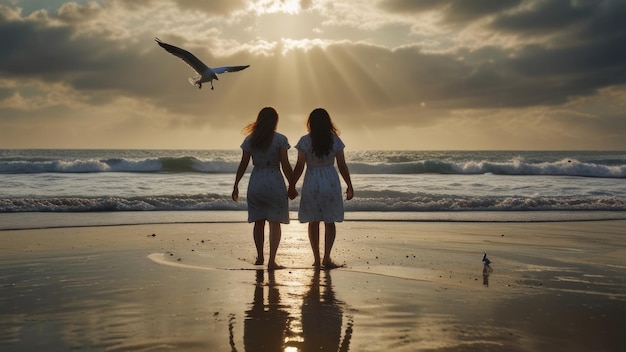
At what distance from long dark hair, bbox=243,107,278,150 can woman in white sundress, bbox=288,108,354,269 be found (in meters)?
0.35

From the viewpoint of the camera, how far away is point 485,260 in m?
6.90

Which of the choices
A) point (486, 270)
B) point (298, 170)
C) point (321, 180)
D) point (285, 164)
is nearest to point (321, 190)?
point (321, 180)

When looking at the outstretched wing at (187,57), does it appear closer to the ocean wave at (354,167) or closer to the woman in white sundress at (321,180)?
the woman in white sundress at (321,180)

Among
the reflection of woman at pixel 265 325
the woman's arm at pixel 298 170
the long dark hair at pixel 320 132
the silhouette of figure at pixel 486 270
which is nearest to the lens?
the reflection of woman at pixel 265 325

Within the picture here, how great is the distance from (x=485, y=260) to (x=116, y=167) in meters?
36.5

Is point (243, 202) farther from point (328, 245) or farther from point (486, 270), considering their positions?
point (486, 270)

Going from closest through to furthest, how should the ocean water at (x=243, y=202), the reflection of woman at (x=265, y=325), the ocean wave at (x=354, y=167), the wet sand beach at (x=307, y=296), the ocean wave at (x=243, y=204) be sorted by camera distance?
the reflection of woman at (x=265, y=325)
the wet sand beach at (x=307, y=296)
the ocean water at (x=243, y=202)
the ocean wave at (x=243, y=204)
the ocean wave at (x=354, y=167)

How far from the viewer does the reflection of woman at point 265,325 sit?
151 inches

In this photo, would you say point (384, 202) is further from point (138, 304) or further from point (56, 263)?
point (138, 304)

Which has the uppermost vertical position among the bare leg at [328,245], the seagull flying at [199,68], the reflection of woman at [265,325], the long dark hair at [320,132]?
the seagull flying at [199,68]

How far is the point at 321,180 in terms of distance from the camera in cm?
694

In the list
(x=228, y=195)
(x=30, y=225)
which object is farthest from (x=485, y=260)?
(x=228, y=195)

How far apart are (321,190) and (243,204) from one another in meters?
9.01

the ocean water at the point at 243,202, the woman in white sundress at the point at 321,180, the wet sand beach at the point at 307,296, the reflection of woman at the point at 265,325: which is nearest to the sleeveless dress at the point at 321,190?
the woman in white sundress at the point at 321,180
